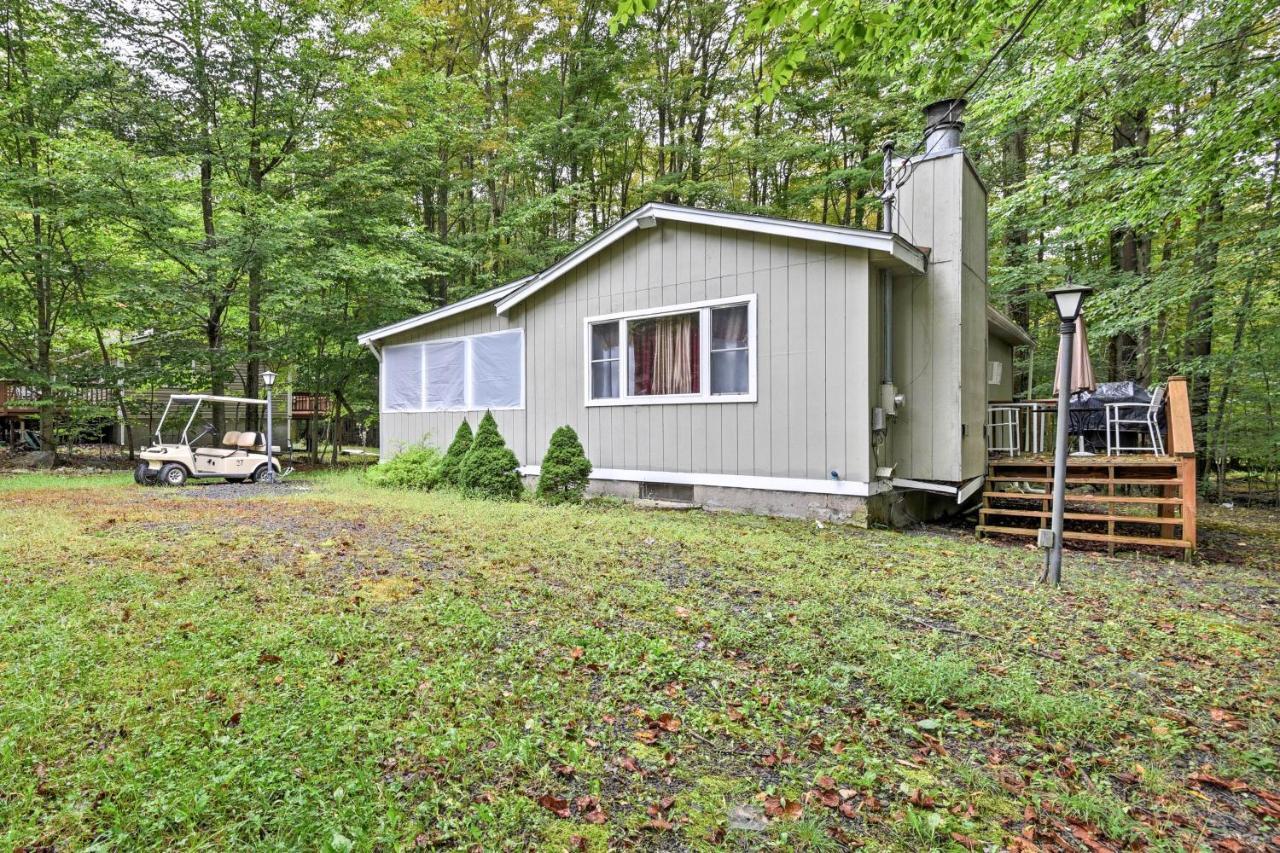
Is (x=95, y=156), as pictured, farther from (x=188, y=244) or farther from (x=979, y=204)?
(x=979, y=204)

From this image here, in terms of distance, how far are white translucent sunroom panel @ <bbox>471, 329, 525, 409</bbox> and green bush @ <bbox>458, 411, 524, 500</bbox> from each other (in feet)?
3.89

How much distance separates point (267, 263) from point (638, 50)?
10701 millimetres

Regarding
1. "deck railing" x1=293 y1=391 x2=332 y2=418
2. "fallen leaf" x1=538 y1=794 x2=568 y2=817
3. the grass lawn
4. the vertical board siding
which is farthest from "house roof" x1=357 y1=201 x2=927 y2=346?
"deck railing" x1=293 y1=391 x2=332 y2=418

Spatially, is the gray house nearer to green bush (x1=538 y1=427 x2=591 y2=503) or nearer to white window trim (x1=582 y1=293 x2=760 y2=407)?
white window trim (x1=582 y1=293 x2=760 y2=407)

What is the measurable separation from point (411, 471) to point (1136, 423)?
1056cm

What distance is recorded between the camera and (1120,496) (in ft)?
22.3

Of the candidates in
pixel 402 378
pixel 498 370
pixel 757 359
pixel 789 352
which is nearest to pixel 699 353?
pixel 757 359

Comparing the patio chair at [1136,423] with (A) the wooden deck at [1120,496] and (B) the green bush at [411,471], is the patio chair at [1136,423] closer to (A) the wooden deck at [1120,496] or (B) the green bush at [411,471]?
(A) the wooden deck at [1120,496]

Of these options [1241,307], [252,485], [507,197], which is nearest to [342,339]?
[252,485]

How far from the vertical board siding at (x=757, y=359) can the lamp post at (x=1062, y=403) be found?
1886mm

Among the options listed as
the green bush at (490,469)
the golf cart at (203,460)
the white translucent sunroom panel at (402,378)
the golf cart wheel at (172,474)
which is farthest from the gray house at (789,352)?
the golf cart wheel at (172,474)

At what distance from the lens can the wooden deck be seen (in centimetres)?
562

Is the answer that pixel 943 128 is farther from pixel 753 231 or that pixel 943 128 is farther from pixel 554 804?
pixel 554 804

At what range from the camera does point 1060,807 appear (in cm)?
202
